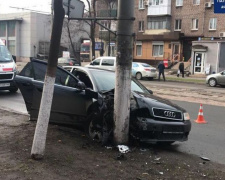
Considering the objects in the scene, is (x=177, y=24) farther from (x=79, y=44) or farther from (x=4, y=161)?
(x=4, y=161)

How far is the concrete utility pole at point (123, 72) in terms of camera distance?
5.38m

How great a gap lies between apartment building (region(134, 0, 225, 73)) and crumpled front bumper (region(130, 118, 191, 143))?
3331 cm

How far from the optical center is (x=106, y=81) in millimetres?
6602

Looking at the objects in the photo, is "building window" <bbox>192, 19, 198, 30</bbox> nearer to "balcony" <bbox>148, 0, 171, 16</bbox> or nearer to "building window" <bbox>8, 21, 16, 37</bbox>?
"balcony" <bbox>148, 0, 171, 16</bbox>

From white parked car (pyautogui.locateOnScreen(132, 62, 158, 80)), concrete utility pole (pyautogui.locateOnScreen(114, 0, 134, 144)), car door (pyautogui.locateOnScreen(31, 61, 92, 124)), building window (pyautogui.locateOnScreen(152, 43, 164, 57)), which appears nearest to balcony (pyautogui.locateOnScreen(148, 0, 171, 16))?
building window (pyautogui.locateOnScreen(152, 43, 164, 57))

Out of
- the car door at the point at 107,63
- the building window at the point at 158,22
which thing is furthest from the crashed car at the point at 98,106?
the building window at the point at 158,22

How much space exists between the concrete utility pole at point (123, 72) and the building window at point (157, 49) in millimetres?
36938

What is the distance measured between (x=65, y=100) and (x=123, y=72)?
1.60m

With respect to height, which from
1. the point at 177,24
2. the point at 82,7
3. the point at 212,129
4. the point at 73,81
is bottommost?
the point at 212,129

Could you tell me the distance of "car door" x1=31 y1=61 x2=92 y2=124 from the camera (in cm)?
614

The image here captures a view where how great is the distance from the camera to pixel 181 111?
19.1ft

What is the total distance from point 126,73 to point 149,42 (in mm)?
38175

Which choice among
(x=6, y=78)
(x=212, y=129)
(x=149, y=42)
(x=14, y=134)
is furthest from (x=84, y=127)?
(x=149, y=42)

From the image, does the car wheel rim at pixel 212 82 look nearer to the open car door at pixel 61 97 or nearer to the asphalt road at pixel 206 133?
the asphalt road at pixel 206 133
